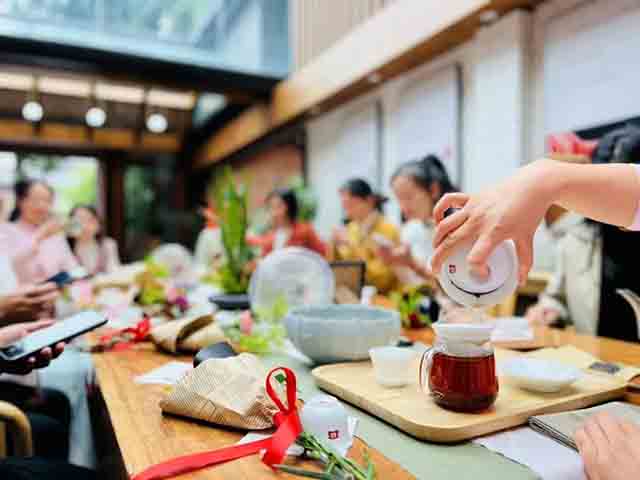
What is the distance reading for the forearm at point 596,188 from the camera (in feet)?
2.56

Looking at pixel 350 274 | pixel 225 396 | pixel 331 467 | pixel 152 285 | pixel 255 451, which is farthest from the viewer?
pixel 152 285

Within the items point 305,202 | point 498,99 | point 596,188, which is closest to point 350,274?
point 596,188

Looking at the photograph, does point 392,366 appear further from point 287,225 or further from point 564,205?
point 287,225

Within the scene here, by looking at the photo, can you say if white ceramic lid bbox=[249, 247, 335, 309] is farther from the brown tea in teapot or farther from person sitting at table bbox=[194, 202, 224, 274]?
person sitting at table bbox=[194, 202, 224, 274]

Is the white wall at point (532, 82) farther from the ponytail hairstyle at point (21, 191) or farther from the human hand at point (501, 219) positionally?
the ponytail hairstyle at point (21, 191)

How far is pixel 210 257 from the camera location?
11.4ft

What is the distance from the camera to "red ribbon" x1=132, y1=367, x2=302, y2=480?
686mm

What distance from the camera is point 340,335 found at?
115 centimetres

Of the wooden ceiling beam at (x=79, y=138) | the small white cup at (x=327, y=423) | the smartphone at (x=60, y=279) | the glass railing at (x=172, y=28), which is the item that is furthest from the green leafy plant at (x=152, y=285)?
the wooden ceiling beam at (x=79, y=138)

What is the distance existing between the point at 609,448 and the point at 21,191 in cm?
363

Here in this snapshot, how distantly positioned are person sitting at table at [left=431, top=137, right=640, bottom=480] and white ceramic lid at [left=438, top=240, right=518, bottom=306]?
13 millimetres

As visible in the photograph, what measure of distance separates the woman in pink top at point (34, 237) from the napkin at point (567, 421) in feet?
9.47

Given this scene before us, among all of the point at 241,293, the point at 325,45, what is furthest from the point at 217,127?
the point at 241,293

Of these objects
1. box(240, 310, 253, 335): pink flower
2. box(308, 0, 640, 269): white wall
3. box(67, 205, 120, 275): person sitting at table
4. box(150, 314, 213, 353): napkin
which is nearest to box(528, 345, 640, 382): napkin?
box(240, 310, 253, 335): pink flower
